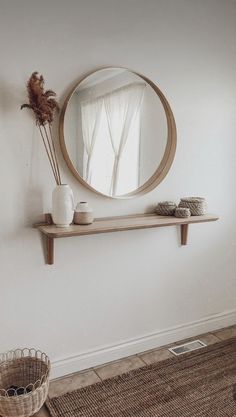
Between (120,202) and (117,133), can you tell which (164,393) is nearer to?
(120,202)

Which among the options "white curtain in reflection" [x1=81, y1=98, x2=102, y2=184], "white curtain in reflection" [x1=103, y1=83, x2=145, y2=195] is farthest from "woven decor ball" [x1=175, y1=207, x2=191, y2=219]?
"white curtain in reflection" [x1=81, y1=98, x2=102, y2=184]

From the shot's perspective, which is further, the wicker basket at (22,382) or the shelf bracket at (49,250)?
the shelf bracket at (49,250)

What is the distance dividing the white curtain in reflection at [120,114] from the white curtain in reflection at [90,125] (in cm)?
6

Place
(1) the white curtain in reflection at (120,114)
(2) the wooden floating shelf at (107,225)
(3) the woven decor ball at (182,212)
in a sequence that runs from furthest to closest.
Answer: (3) the woven decor ball at (182,212) < (1) the white curtain in reflection at (120,114) < (2) the wooden floating shelf at (107,225)

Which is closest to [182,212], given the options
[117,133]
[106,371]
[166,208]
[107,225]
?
[166,208]

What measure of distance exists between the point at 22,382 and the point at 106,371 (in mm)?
512

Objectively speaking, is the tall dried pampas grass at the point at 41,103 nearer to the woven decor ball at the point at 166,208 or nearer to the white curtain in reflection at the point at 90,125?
the white curtain in reflection at the point at 90,125

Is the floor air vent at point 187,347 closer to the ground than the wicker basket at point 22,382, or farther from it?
closer to the ground

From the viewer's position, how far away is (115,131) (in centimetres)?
202

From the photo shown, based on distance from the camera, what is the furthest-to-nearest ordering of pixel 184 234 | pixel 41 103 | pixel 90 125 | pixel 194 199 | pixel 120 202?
pixel 184 234 < pixel 194 199 < pixel 120 202 < pixel 90 125 < pixel 41 103

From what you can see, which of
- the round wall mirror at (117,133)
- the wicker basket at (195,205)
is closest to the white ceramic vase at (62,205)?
the round wall mirror at (117,133)

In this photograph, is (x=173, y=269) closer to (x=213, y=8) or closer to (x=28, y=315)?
(x=28, y=315)

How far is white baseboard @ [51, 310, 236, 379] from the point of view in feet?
6.72

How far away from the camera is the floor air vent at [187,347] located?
2.32 meters
